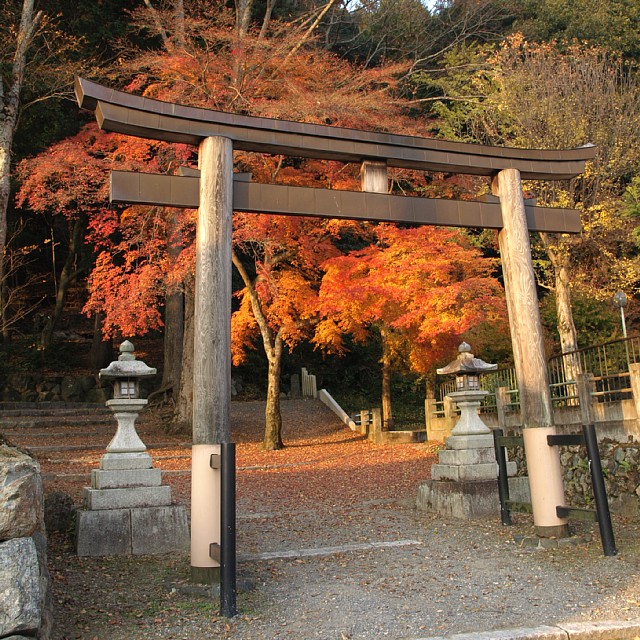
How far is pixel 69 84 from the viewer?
14.1 metres

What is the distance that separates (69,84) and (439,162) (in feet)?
36.2

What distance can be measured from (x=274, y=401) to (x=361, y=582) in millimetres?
10847

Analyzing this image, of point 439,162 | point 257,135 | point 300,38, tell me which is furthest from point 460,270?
point 257,135

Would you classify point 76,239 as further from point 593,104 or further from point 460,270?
point 593,104

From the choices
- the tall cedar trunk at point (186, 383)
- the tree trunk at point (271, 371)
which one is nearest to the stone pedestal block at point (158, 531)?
the tree trunk at point (271, 371)

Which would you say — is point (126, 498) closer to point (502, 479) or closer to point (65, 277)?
point (502, 479)

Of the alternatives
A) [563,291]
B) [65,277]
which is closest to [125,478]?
[563,291]

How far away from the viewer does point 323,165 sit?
1483 cm

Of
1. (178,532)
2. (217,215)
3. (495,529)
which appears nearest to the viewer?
(217,215)

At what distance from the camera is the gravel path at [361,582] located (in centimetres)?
399

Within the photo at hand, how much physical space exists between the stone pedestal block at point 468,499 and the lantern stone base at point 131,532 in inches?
130

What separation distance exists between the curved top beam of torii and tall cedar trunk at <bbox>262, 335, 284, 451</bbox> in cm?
961

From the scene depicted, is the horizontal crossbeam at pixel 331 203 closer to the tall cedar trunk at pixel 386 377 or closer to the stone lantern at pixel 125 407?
the stone lantern at pixel 125 407

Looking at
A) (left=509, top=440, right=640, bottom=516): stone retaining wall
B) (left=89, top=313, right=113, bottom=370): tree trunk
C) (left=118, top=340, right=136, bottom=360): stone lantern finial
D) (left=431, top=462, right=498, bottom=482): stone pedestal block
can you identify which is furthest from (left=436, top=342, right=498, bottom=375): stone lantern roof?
(left=89, top=313, right=113, bottom=370): tree trunk
